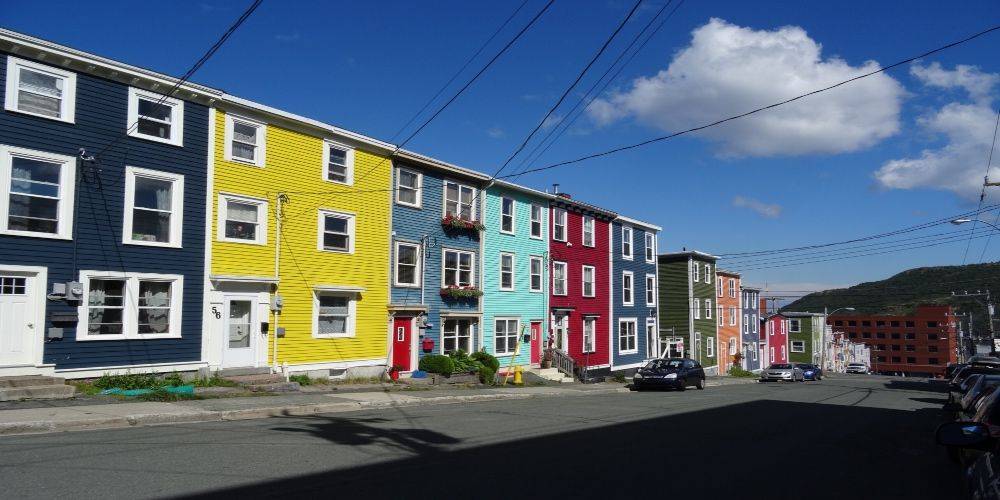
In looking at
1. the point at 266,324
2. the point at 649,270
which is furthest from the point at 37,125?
the point at 649,270

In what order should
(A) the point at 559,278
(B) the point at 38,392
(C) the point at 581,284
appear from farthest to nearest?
(C) the point at 581,284
(A) the point at 559,278
(B) the point at 38,392

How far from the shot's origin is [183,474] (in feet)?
28.4

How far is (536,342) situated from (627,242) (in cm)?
1094

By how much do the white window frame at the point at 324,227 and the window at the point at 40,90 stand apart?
782 centimetres

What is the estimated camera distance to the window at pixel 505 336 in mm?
30969

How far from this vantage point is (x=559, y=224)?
35.5 metres

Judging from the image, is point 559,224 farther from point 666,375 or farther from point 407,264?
point 407,264

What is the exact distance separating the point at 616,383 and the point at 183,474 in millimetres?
26775

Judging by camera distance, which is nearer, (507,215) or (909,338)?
(507,215)

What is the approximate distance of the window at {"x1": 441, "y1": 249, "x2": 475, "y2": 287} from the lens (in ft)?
93.0

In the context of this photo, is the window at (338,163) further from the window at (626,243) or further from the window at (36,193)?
the window at (626,243)

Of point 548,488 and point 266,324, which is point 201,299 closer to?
point 266,324

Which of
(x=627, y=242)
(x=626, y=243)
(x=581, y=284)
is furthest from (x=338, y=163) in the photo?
(x=627, y=242)

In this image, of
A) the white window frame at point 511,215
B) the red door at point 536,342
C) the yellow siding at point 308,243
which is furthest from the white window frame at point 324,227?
the red door at point 536,342
